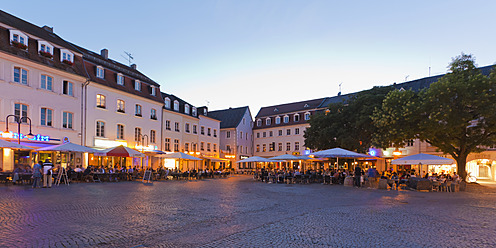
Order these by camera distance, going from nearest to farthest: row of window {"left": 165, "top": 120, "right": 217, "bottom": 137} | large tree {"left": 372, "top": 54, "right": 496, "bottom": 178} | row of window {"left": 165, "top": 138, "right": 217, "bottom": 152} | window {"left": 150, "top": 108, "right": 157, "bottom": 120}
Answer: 1. large tree {"left": 372, "top": 54, "right": 496, "bottom": 178}
2. window {"left": 150, "top": 108, "right": 157, "bottom": 120}
3. row of window {"left": 165, "top": 138, "right": 217, "bottom": 152}
4. row of window {"left": 165, "top": 120, "right": 217, "bottom": 137}

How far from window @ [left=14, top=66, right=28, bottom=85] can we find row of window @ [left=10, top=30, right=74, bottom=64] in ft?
5.58

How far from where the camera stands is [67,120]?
28.0 m

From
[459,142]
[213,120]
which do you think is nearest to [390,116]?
[459,142]

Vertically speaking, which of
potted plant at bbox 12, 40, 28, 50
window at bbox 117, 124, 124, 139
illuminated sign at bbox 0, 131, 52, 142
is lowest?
illuminated sign at bbox 0, 131, 52, 142

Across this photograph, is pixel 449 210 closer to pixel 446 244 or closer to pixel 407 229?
pixel 407 229

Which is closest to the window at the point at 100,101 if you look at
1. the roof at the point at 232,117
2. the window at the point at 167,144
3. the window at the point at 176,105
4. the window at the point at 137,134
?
the window at the point at 137,134

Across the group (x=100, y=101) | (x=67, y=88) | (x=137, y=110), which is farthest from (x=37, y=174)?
(x=137, y=110)

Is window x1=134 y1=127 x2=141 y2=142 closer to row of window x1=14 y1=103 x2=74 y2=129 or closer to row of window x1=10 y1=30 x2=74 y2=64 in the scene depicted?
row of window x1=14 y1=103 x2=74 y2=129

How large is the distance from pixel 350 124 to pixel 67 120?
25376 millimetres

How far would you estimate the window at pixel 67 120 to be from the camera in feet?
90.5

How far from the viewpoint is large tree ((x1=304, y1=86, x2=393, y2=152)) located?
30.3 meters

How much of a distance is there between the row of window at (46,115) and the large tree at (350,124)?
23.0 metres

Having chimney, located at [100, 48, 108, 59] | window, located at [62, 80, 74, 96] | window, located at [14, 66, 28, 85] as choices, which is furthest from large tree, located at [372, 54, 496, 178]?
chimney, located at [100, 48, 108, 59]

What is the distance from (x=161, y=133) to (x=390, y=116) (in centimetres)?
2566
